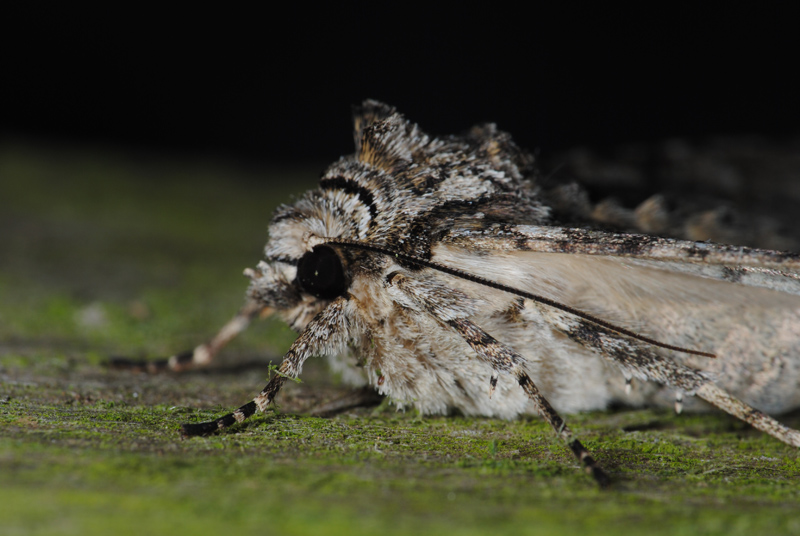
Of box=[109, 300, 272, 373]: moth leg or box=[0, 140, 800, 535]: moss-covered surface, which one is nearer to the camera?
box=[0, 140, 800, 535]: moss-covered surface

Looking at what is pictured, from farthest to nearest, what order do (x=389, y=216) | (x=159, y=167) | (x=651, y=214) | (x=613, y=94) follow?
(x=613, y=94)
(x=159, y=167)
(x=651, y=214)
(x=389, y=216)

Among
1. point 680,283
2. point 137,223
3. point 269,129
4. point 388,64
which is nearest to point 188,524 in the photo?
point 680,283

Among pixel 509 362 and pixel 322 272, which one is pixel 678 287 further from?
pixel 322 272

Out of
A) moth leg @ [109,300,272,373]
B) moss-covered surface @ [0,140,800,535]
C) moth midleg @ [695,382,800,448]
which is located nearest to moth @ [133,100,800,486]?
moth midleg @ [695,382,800,448]

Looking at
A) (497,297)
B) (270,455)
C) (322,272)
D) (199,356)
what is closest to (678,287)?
(497,297)

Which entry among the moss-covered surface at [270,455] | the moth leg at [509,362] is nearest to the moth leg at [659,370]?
the moss-covered surface at [270,455]

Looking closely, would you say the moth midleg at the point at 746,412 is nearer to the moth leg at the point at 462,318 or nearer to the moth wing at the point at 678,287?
the moth wing at the point at 678,287

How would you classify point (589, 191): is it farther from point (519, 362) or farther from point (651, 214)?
point (519, 362)

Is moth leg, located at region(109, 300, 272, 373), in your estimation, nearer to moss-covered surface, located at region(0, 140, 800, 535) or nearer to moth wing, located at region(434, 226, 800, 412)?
moss-covered surface, located at region(0, 140, 800, 535)
